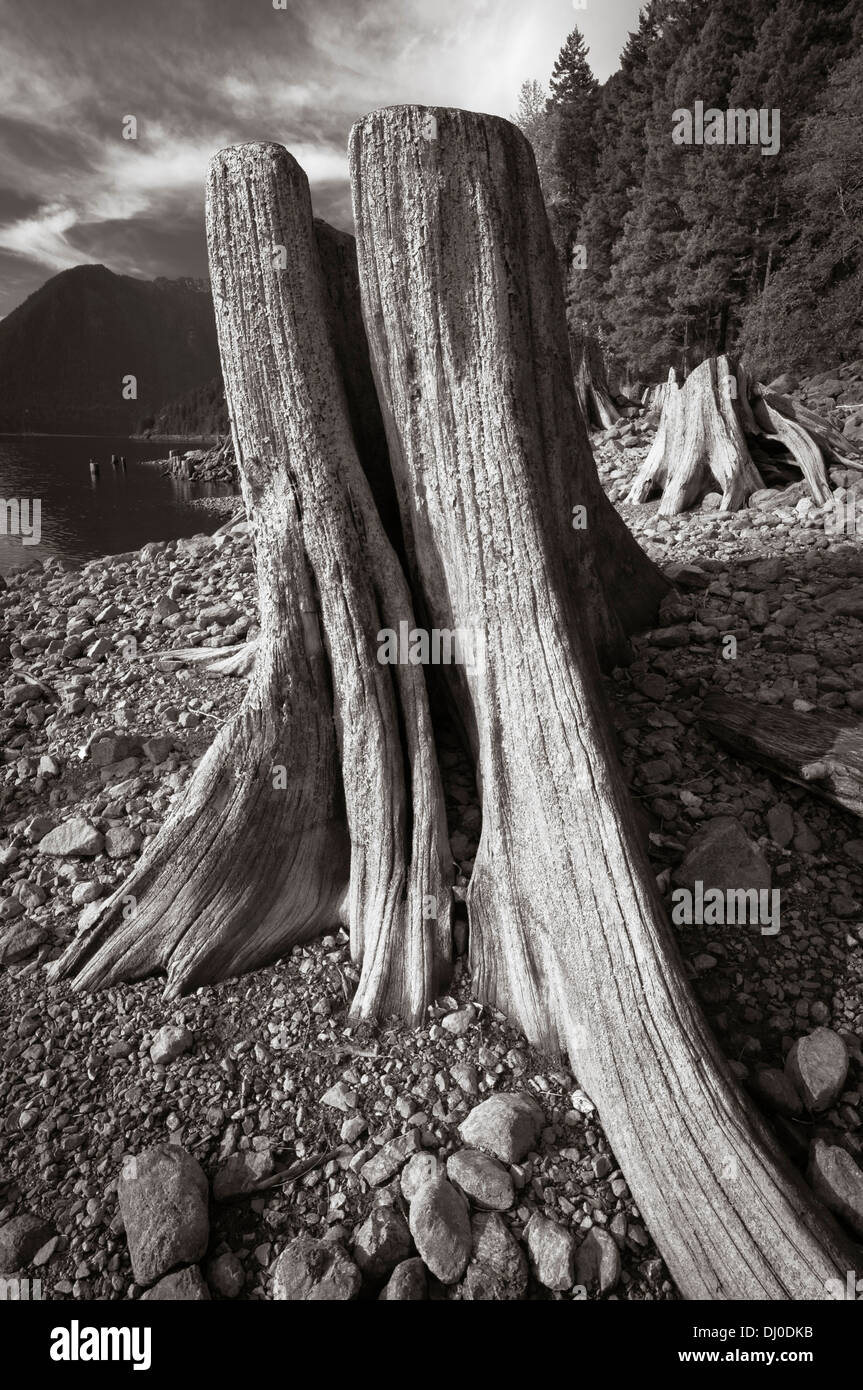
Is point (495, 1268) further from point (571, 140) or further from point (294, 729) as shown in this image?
point (571, 140)

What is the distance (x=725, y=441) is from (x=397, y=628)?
7099mm

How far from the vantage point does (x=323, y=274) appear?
12.4 feet

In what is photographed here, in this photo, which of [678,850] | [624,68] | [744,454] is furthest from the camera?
[624,68]

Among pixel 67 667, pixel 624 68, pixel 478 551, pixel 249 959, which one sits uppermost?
pixel 624 68

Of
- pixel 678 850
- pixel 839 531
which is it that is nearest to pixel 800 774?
pixel 678 850

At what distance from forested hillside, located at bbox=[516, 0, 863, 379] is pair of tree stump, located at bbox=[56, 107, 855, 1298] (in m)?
31.8

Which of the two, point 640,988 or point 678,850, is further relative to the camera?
point 678,850

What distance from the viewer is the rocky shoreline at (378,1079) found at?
2496mm

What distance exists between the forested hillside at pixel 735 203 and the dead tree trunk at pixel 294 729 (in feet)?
106

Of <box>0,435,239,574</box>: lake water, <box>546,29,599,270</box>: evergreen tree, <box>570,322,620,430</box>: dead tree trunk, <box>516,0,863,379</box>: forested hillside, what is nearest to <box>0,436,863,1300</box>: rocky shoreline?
<box>570,322,620,430</box>: dead tree trunk

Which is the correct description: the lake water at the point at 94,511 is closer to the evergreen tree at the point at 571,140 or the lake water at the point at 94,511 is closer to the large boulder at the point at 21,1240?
the large boulder at the point at 21,1240

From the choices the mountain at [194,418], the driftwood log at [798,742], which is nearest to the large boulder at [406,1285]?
the driftwood log at [798,742]

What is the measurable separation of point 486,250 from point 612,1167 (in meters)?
4.04

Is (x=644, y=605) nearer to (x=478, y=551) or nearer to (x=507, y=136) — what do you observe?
(x=478, y=551)
